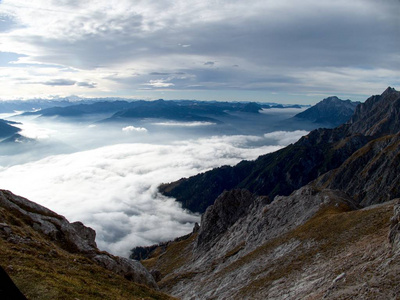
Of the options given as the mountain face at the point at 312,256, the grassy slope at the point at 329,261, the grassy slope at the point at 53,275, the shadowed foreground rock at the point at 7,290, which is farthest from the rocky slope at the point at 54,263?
the grassy slope at the point at 329,261

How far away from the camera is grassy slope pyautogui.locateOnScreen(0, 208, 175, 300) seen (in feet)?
85.1

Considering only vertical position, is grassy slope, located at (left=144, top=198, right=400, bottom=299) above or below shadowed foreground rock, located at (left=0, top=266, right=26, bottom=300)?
below

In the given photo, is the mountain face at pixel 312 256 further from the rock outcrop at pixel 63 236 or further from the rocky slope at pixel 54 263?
the rocky slope at pixel 54 263

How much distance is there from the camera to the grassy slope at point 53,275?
25953 mm

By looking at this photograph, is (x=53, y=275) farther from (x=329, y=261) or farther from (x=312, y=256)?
(x=312, y=256)

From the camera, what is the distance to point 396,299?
930 inches

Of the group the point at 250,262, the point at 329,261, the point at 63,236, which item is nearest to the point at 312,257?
the point at 329,261

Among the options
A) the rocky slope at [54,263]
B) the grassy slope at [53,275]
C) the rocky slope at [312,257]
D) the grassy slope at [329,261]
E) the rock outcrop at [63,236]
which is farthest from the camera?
the rock outcrop at [63,236]

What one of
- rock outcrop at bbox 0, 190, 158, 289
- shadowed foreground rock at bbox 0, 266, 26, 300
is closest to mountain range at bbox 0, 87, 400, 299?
shadowed foreground rock at bbox 0, 266, 26, 300

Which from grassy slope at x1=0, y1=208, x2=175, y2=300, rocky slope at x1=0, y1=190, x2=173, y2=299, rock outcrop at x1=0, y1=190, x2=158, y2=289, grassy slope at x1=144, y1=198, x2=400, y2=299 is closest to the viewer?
grassy slope at x1=0, y1=208, x2=175, y2=300

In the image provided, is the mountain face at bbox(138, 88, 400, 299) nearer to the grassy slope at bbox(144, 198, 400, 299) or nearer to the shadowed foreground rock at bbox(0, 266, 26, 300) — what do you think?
the grassy slope at bbox(144, 198, 400, 299)

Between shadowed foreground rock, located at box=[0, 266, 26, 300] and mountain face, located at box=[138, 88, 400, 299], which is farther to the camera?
mountain face, located at box=[138, 88, 400, 299]

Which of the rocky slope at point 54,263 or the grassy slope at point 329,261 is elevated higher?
the rocky slope at point 54,263

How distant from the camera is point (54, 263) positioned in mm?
35406
